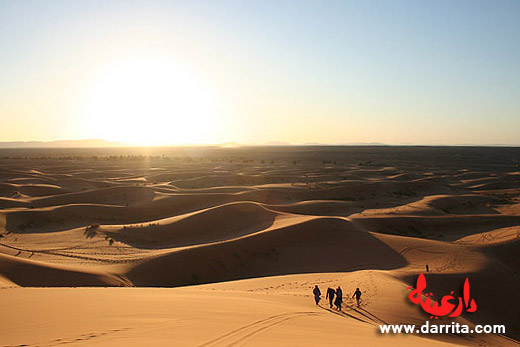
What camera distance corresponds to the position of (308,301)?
30.8ft

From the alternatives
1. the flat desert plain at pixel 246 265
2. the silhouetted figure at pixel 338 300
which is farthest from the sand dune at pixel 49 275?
the silhouetted figure at pixel 338 300

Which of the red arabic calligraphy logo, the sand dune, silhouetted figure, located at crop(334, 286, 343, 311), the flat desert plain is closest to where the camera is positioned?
→ the flat desert plain

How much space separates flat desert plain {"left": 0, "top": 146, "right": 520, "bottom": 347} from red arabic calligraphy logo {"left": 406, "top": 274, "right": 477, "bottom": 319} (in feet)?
0.72

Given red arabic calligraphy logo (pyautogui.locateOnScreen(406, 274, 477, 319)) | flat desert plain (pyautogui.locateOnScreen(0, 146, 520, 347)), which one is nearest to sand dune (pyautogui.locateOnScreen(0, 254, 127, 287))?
flat desert plain (pyautogui.locateOnScreen(0, 146, 520, 347))

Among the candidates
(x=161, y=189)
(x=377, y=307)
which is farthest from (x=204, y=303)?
(x=161, y=189)

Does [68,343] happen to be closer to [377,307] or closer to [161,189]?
[377,307]

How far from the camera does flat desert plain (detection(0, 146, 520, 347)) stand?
20.9ft

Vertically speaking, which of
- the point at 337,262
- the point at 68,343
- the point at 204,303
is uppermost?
the point at 68,343

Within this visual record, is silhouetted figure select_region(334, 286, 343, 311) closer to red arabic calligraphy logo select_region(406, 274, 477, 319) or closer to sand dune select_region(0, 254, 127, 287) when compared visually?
red arabic calligraphy logo select_region(406, 274, 477, 319)

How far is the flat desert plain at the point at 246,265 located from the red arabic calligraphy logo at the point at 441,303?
0.22m

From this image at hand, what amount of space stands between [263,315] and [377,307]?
11.0 ft

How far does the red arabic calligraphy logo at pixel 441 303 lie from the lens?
9375 mm

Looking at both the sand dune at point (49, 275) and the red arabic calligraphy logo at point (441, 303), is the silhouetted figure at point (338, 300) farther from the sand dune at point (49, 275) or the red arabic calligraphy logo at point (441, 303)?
the sand dune at point (49, 275)

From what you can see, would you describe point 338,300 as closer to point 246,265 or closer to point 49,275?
point 246,265
